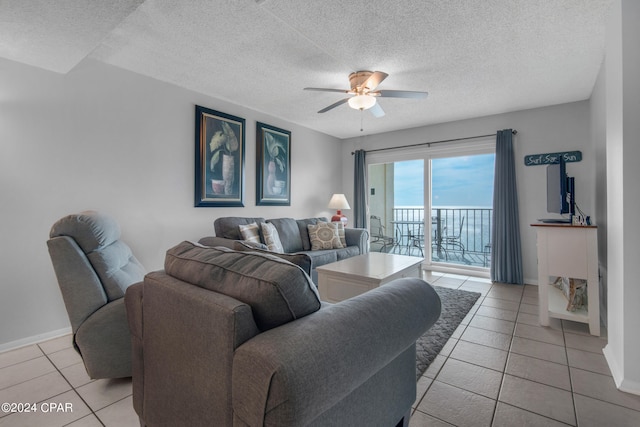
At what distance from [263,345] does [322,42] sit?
2342 millimetres

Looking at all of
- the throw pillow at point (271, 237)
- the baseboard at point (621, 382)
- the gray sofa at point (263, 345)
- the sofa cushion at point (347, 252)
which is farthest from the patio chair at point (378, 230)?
the gray sofa at point (263, 345)

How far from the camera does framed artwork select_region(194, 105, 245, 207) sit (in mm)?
3355

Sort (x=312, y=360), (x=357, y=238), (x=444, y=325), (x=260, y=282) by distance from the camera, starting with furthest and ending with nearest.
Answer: (x=357, y=238) < (x=444, y=325) < (x=260, y=282) < (x=312, y=360)

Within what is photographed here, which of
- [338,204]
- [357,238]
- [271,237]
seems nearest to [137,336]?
[271,237]

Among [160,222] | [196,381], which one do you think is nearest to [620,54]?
[196,381]

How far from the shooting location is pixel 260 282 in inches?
35.5

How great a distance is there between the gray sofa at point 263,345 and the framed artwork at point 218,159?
2.27 metres

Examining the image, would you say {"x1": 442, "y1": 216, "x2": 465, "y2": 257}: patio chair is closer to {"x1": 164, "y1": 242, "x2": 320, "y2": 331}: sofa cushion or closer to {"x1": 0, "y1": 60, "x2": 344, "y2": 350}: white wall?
{"x1": 0, "y1": 60, "x2": 344, "y2": 350}: white wall

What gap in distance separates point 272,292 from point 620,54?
2.36 meters

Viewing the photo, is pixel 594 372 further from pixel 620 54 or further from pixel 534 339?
pixel 620 54

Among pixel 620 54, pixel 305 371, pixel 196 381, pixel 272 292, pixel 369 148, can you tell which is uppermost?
pixel 369 148

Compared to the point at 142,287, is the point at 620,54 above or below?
above

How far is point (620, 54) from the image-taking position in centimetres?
167

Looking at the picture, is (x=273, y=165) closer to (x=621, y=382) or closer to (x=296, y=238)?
(x=296, y=238)
